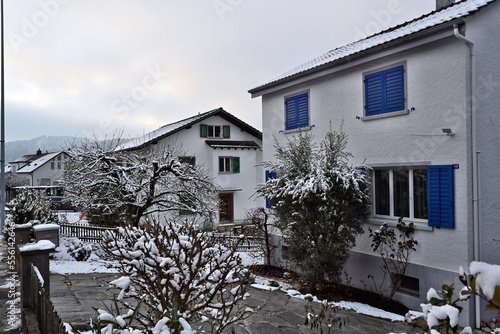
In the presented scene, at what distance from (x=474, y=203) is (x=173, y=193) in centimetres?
1055

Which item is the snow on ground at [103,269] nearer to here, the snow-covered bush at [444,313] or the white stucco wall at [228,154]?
the snow-covered bush at [444,313]

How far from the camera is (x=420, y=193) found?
8844 millimetres

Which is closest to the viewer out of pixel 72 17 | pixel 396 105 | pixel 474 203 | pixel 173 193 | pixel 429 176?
pixel 474 203

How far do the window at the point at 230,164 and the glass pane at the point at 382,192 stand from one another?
1673cm

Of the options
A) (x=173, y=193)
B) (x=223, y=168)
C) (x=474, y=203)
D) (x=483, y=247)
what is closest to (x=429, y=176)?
(x=474, y=203)

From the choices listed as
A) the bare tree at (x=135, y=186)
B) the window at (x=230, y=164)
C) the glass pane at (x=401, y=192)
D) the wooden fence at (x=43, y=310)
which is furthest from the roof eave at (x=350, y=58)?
the window at (x=230, y=164)

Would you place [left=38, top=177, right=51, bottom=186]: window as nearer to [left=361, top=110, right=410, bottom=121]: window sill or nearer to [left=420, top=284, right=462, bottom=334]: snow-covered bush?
[left=361, top=110, right=410, bottom=121]: window sill

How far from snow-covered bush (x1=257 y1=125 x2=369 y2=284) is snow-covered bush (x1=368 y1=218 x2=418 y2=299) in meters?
0.52

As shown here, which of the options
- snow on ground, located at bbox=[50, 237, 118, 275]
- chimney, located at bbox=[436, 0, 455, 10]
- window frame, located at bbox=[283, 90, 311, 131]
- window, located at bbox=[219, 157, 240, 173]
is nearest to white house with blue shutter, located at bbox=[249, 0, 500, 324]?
chimney, located at bbox=[436, 0, 455, 10]

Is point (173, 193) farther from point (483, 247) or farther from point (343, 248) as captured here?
point (483, 247)

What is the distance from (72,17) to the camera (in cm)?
1055

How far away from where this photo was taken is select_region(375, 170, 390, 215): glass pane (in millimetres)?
9648

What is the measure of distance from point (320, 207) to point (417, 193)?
222 centimetres

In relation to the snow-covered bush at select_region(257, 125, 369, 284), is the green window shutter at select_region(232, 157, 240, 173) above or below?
above
